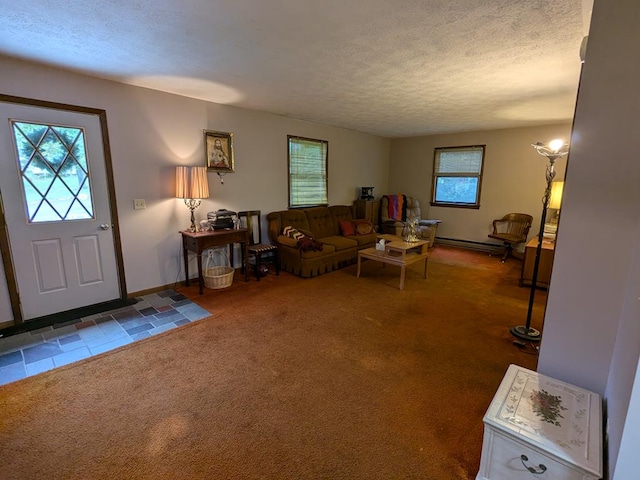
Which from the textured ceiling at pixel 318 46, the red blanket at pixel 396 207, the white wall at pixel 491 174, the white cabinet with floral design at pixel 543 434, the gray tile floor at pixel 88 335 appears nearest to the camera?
the white cabinet with floral design at pixel 543 434

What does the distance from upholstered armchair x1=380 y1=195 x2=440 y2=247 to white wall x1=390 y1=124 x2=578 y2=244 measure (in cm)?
39

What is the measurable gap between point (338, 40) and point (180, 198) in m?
2.62

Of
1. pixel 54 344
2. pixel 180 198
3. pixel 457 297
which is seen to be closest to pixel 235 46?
pixel 180 198

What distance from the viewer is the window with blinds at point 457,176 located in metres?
6.22

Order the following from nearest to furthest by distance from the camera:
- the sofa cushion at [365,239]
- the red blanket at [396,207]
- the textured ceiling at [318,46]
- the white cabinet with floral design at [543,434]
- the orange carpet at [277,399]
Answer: the white cabinet with floral design at [543,434]
the orange carpet at [277,399]
the textured ceiling at [318,46]
the sofa cushion at [365,239]
the red blanket at [396,207]

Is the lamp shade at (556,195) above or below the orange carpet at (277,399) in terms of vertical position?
above

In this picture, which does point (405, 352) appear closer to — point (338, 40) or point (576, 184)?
point (576, 184)

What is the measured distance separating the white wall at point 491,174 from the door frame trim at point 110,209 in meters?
5.95

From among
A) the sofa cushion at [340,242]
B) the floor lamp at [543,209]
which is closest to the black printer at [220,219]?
the sofa cushion at [340,242]

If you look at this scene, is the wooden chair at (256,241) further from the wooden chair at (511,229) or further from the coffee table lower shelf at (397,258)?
the wooden chair at (511,229)

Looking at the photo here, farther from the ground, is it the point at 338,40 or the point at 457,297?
the point at 338,40

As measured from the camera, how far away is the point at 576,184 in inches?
53.7

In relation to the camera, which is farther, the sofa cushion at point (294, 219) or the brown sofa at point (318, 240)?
the sofa cushion at point (294, 219)

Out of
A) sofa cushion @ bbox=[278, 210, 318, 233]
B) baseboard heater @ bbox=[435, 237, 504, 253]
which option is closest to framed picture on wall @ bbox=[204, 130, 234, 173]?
sofa cushion @ bbox=[278, 210, 318, 233]
